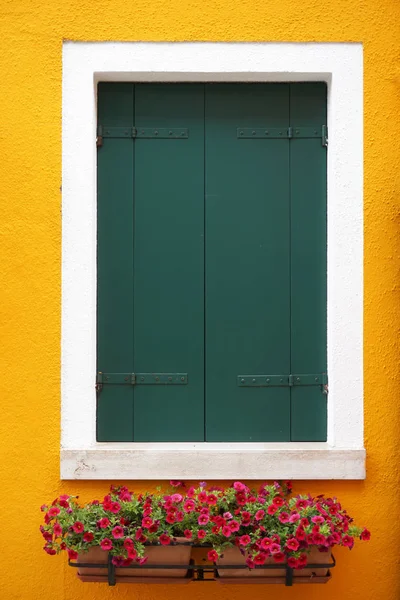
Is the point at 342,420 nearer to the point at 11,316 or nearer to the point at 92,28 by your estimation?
the point at 11,316

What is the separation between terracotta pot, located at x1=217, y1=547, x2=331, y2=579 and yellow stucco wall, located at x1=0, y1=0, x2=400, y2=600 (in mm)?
416

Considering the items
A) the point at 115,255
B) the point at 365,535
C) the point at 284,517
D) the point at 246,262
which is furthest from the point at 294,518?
the point at 115,255

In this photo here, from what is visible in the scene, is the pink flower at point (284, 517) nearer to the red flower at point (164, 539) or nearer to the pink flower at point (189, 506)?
the pink flower at point (189, 506)

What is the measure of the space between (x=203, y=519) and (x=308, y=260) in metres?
1.45

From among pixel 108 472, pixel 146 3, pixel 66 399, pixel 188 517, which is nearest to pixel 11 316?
pixel 66 399

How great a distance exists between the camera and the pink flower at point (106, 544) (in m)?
3.21

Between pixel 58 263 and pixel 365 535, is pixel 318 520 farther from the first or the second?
pixel 58 263

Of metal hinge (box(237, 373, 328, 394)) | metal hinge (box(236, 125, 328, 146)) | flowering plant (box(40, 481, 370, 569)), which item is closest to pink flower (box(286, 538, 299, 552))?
flowering plant (box(40, 481, 370, 569))

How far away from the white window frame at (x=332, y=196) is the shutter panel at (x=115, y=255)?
10cm

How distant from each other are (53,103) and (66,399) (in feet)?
5.01

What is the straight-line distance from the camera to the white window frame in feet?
12.1

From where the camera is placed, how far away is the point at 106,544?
10.6 feet

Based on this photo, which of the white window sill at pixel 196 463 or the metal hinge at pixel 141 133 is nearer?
the white window sill at pixel 196 463

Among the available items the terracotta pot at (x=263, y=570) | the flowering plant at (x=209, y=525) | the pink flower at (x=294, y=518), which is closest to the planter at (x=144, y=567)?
the flowering plant at (x=209, y=525)
